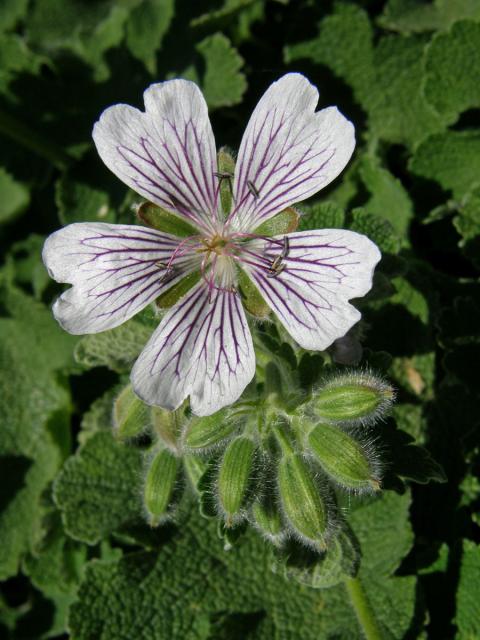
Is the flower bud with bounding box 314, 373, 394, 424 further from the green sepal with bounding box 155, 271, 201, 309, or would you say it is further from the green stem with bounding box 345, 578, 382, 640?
the green stem with bounding box 345, 578, 382, 640

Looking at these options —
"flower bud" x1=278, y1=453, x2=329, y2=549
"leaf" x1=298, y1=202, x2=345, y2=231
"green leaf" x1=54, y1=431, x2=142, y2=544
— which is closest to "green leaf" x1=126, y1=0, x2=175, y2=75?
"leaf" x1=298, y1=202, x2=345, y2=231

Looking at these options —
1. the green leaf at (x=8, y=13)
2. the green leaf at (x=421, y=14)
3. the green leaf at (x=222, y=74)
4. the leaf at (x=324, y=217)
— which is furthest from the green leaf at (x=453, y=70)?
the green leaf at (x=8, y=13)

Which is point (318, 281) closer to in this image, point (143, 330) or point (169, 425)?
point (169, 425)

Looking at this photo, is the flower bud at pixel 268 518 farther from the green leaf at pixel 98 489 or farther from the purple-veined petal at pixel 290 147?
the green leaf at pixel 98 489

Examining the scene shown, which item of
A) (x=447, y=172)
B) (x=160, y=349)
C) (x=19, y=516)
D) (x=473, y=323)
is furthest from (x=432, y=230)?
(x=19, y=516)

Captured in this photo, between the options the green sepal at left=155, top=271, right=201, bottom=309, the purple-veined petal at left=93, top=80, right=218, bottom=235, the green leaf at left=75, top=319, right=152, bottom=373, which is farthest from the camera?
the green leaf at left=75, top=319, right=152, bottom=373

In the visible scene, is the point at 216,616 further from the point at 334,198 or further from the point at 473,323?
the point at 334,198

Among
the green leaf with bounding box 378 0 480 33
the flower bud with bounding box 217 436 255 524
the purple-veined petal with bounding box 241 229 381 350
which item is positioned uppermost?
the purple-veined petal with bounding box 241 229 381 350
